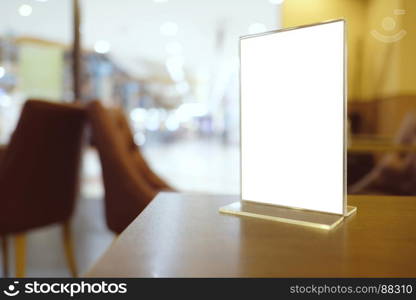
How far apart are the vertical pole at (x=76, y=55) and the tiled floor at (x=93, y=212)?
1.09 m

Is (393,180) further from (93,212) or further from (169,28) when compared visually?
(169,28)

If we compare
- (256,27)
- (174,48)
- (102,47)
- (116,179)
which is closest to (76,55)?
(102,47)

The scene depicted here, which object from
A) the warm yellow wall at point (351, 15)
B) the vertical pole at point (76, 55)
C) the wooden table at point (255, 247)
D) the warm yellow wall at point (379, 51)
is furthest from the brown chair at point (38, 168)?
the warm yellow wall at point (379, 51)

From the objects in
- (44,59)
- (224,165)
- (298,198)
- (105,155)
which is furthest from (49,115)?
(224,165)

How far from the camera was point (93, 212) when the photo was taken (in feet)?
11.9

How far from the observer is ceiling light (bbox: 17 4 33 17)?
4.40 m

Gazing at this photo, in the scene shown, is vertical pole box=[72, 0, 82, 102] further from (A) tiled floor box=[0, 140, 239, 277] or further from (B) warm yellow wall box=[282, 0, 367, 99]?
(B) warm yellow wall box=[282, 0, 367, 99]

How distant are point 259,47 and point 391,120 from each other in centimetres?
429

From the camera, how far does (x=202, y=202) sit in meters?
0.62

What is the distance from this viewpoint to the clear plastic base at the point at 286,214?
1.54ft

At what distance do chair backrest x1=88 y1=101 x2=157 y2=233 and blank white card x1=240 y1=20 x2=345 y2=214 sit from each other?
0.84 meters

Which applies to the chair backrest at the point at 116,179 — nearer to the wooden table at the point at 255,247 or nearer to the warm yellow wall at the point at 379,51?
the wooden table at the point at 255,247

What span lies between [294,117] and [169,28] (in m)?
6.30

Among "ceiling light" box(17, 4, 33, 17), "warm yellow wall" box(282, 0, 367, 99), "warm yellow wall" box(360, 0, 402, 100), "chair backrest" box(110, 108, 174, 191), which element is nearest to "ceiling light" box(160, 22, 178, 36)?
"ceiling light" box(17, 4, 33, 17)
